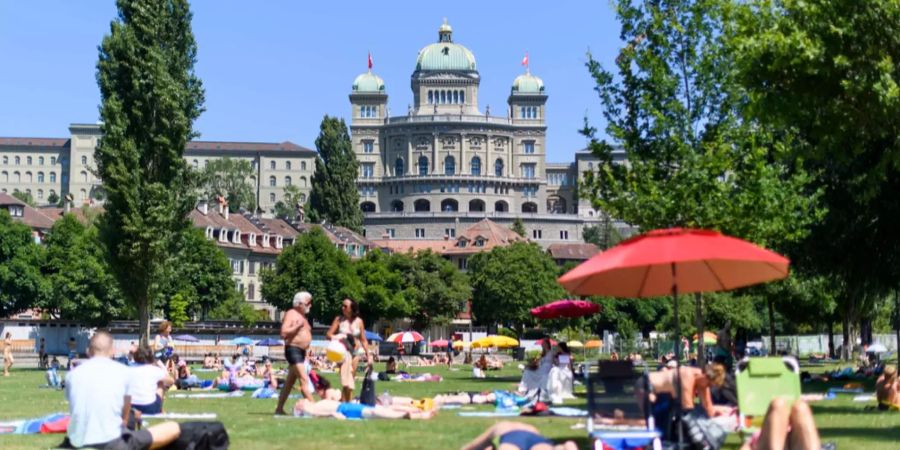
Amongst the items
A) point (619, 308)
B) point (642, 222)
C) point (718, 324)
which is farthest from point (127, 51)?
point (619, 308)

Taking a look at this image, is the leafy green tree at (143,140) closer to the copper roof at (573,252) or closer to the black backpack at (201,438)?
the black backpack at (201,438)

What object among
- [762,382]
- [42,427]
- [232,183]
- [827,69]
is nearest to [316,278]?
[827,69]

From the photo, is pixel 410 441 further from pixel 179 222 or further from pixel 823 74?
pixel 179 222

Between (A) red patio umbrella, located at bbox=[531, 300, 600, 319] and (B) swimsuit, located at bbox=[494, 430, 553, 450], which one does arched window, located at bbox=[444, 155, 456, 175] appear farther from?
(B) swimsuit, located at bbox=[494, 430, 553, 450]

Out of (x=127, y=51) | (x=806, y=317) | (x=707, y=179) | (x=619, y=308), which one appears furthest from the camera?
(x=619, y=308)

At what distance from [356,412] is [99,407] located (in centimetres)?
601

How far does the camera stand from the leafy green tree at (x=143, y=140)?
45.3 metres

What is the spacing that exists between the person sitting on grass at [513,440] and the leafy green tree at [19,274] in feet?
254

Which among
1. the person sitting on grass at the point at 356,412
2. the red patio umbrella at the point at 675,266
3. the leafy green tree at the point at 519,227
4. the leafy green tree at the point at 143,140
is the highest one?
the leafy green tree at the point at 519,227

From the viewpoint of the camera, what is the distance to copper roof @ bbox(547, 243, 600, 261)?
15050 cm

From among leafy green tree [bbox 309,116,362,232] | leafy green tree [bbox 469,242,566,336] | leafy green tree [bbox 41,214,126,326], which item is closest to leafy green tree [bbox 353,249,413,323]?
leafy green tree [bbox 469,242,566,336]

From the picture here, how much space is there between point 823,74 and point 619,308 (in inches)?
3618

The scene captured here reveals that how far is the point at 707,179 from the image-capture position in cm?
2786

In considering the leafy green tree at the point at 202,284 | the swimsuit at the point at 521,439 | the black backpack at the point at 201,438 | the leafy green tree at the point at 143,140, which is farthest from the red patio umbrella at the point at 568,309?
the leafy green tree at the point at 202,284
